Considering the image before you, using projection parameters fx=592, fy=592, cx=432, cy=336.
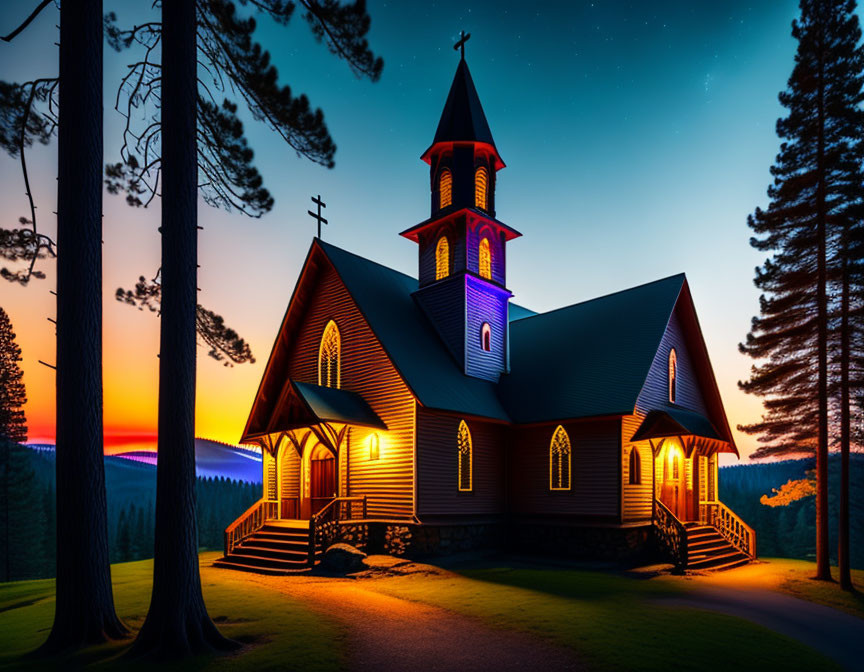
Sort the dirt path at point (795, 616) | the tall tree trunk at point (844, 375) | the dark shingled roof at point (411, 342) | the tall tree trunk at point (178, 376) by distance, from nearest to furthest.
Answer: the tall tree trunk at point (178, 376)
the dirt path at point (795, 616)
the tall tree trunk at point (844, 375)
the dark shingled roof at point (411, 342)

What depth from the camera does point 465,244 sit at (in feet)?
77.1

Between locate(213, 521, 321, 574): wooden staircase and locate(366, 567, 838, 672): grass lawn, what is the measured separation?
364 cm

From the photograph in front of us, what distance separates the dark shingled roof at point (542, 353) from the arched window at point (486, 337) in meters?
1.51

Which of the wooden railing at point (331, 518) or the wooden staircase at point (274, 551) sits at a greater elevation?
the wooden railing at point (331, 518)

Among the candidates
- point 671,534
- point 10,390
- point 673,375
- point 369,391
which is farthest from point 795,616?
point 10,390

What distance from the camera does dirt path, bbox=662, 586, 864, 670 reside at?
10.7 m

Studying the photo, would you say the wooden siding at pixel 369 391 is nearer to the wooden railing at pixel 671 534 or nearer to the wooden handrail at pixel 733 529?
the wooden railing at pixel 671 534

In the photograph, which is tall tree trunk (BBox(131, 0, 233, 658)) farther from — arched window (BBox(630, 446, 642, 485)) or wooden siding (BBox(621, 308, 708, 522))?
arched window (BBox(630, 446, 642, 485))

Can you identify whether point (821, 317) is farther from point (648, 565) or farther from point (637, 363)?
point (648, 565)

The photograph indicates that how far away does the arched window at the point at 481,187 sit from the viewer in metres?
24.5

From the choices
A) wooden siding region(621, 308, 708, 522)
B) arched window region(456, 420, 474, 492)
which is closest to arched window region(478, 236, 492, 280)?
arched window region(456, 420, 474, 492)

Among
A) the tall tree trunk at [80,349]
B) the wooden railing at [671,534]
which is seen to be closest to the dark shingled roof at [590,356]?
the wooden railing at [671,534]

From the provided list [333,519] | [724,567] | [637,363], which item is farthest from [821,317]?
[333,519]

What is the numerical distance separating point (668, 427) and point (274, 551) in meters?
13.4
